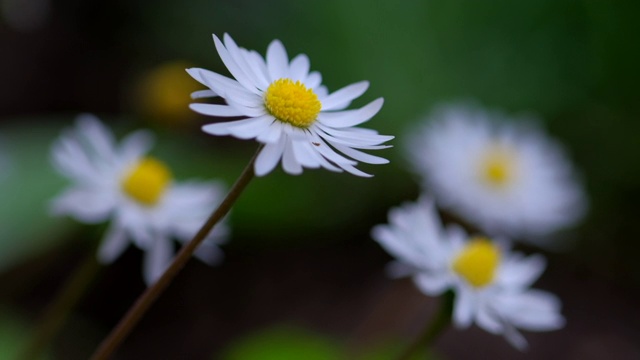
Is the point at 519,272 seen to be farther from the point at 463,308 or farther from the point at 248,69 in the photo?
the point at 248,69

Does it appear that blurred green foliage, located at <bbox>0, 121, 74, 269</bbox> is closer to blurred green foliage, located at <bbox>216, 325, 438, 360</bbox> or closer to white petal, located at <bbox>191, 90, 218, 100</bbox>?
blurred green foliage, located at <bbox>216, 325, 438, 360</bbox>

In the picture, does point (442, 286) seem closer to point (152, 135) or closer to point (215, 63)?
point (152, 135)

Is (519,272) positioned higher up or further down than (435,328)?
higher up

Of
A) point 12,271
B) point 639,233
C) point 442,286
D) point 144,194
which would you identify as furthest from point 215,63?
point 442,286

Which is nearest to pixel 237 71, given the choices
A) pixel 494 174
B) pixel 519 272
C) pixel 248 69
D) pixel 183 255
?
pixel 248 69

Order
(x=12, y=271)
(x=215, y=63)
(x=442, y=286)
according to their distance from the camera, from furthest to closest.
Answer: (x=215, y=63) < (x=12, y=271) < (x=442, y=286)
